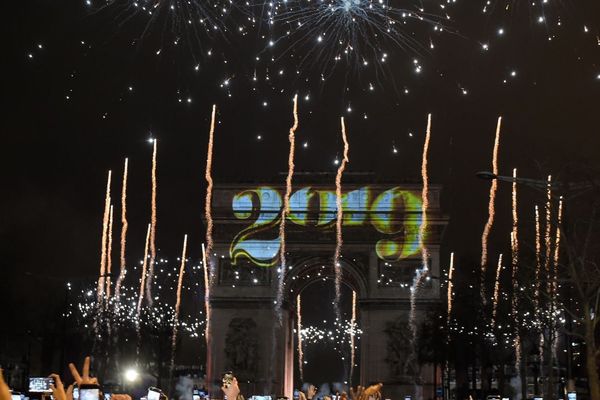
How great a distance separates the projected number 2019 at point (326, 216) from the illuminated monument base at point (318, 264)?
2.9 inches

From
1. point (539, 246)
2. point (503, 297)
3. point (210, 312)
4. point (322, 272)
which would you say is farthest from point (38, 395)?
point (322, 272)

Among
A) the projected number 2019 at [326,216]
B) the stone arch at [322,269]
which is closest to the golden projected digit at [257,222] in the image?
the projected number 2019 at [326,216]

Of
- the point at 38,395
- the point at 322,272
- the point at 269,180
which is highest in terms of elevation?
the point at 269,180

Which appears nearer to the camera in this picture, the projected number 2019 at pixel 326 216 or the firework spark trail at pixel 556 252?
the firework spark trail at pixel 556 252

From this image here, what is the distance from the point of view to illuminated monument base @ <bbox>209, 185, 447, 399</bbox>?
215 ft

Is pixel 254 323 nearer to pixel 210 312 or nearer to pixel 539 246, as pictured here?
pixel 210 312

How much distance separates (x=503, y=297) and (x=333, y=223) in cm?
2197

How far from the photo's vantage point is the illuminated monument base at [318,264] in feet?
215

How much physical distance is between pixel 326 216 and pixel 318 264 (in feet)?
13.4

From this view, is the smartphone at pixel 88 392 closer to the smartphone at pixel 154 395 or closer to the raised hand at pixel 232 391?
the raised hand at pixel 232 391

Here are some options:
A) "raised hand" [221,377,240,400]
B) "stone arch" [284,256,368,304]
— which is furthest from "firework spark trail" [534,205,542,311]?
"stone arch" [284,256,368,304]

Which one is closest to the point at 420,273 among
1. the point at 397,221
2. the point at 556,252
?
the point at 397,221

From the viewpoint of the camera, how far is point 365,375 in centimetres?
6706

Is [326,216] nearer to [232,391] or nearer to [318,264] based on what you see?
[318,264]
